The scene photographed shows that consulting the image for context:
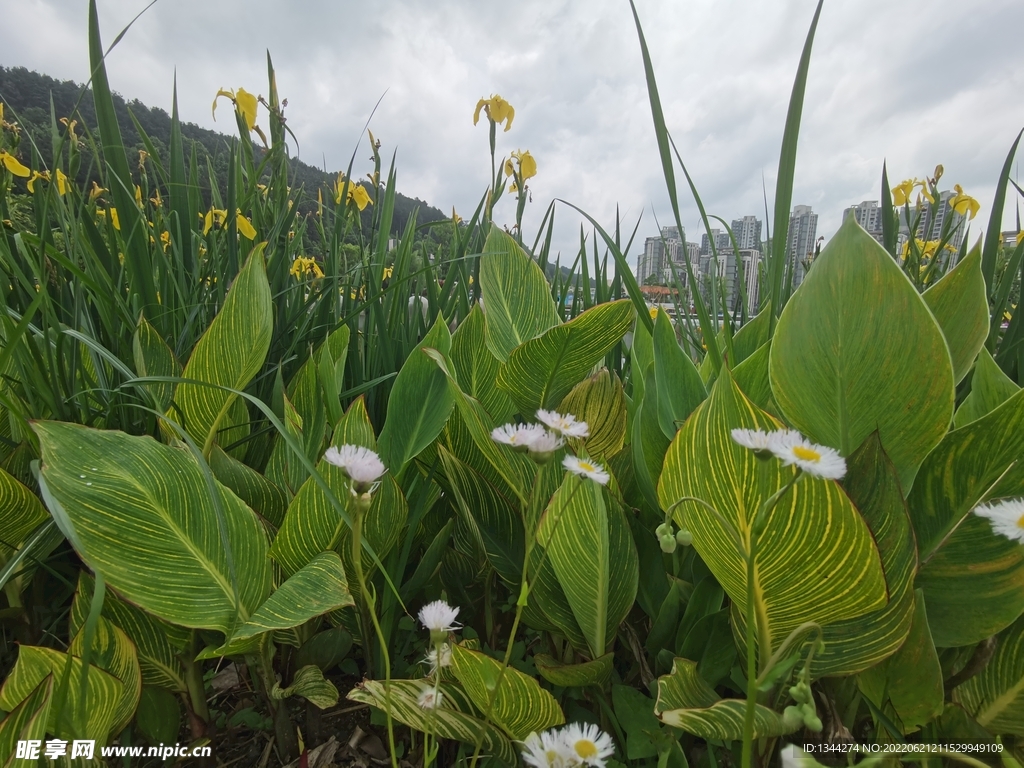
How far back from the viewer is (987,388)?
2.15 feet

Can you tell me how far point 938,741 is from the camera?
514 mm

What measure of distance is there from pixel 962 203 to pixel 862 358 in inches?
73.0

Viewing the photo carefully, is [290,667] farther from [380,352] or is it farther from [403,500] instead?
[380,352]

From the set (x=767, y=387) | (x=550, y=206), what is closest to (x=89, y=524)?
(x=767, y=387)

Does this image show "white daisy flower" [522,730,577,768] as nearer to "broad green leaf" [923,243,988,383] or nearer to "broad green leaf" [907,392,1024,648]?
"broad green leaf" [907,392,1024,648]

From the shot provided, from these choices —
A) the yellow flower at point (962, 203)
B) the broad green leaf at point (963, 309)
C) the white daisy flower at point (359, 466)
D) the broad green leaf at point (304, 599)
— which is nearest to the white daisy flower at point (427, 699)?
the broad green leaf at point (304, 599)

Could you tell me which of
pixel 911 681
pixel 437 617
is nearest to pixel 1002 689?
pixel 911 681

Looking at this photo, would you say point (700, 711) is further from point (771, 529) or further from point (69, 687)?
point (69, 687)

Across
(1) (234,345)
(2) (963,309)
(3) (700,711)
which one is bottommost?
(3) (700,711)

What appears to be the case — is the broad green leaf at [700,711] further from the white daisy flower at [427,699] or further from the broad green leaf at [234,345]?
the broad green leaf at [234,345]

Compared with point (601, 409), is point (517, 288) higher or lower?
higher

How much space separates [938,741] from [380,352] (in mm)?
959

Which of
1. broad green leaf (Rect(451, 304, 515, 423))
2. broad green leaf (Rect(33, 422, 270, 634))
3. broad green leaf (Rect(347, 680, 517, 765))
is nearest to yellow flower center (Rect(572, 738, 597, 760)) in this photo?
broad green leaf (Rect(347, 680, 517, 765))

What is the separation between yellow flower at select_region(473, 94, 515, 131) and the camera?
141cm
